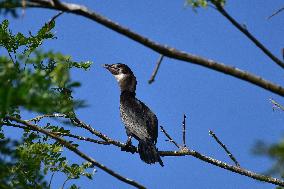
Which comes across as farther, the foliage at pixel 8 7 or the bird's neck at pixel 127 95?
the bird's neck at pixel 127 95

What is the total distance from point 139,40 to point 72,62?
14.0ft

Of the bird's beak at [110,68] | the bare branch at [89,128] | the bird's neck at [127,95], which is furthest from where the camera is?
the bird's beak at [110,68]

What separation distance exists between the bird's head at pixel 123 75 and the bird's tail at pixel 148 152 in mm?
1674

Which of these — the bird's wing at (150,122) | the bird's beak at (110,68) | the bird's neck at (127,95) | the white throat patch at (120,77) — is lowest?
the bird's wing at (150,122)

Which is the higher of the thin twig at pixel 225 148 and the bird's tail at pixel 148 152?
the bird's tail at pixel 148 152

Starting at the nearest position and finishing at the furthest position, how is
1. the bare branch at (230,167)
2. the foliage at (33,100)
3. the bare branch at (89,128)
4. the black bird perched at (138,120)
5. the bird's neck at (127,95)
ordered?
1. the foliage at (33,100)
2. the bare branch at (230,167)
3. the bare branch at (89,128)
4. the black bird perched at (138,120)
5. the bird's neck at (127,95)

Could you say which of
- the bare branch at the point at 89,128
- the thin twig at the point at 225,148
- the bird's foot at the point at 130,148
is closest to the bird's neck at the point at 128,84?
the bird's foot at the point at 130,148

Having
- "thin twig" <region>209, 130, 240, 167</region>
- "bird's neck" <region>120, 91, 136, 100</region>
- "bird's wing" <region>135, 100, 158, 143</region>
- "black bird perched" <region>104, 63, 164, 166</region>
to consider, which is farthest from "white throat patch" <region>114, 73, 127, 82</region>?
"thin twig" <region>209, 130, 240, 167</region>

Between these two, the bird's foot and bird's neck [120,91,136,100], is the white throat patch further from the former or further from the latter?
the bird's foot

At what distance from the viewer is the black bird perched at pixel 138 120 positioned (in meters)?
6.89

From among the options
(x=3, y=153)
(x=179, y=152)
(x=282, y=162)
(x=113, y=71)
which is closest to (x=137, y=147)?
(x=179, y=152)

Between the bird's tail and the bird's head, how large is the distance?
1674 millimetres

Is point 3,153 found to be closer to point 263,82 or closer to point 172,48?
point 172,48

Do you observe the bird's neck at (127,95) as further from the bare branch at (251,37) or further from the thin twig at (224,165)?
the bare branch at (251,37)
